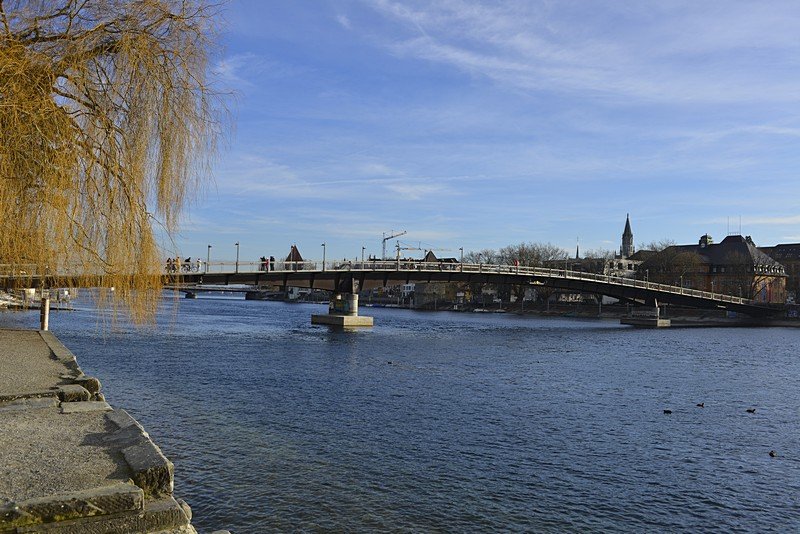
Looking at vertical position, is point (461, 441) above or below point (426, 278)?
below

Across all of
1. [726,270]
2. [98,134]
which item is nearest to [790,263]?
[726,270]

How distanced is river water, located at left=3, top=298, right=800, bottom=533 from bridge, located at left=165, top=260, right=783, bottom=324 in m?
21.7

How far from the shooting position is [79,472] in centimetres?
856

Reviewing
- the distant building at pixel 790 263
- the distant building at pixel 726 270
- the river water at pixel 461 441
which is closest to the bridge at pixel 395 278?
the river water at pixel 461 441

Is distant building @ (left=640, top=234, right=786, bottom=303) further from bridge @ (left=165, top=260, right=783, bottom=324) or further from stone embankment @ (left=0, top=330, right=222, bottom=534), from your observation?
stone embankment @ (left=0, top=330, right=222, bottom=534)

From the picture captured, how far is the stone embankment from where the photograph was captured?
729cm

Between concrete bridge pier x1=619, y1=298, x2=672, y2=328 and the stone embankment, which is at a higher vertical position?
the stone embankment

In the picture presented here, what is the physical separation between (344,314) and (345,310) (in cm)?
44

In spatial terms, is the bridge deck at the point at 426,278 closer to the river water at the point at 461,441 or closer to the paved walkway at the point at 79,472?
the river water at the point at 461,441

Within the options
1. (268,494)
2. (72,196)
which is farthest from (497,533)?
(72,196)

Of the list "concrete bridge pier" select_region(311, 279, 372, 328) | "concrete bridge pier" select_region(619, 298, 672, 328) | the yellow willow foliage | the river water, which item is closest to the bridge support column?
"concrete bridge pier" select_region(311, 279, 372, 328)

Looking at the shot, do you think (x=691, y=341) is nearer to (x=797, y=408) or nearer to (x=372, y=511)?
(x=797, y=408)

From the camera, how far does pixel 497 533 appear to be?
12102 millimetres

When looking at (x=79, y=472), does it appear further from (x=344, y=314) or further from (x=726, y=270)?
(x=726, y=270)
